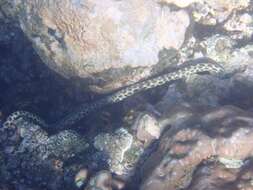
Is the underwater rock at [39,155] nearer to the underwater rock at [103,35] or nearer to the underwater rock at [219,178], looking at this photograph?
the underwater rock at [103,35]

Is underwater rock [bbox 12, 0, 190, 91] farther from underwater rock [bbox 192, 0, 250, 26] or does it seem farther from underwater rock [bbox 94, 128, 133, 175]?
underwater rock [bbox 94, 128, 133, 175]

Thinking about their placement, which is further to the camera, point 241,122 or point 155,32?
point 155,32

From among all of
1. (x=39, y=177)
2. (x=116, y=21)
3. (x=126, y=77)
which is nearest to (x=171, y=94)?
(x=126, y=77)

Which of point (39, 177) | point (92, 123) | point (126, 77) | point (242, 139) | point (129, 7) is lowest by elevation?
point (39, 177)

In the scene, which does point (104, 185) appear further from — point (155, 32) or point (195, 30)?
point (195, 30)

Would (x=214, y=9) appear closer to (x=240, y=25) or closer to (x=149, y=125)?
(x=240, y=25)
